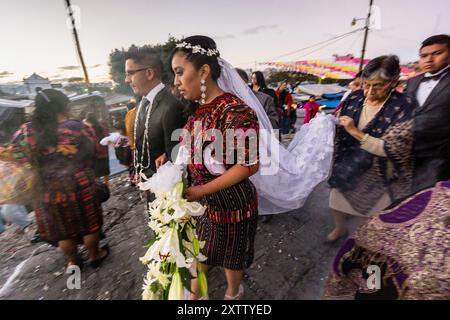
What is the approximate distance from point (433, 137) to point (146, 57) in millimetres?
2348

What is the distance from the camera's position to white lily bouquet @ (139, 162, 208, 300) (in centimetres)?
114

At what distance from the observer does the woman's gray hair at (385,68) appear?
1.65m

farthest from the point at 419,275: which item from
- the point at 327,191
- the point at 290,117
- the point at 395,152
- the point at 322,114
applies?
the point at 290,117

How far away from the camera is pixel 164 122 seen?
70.5 inches

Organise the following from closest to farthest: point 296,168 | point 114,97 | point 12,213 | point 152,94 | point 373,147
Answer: point 373,147 < point 152,94 < point 12,213 < point 296,168 < point 114,97

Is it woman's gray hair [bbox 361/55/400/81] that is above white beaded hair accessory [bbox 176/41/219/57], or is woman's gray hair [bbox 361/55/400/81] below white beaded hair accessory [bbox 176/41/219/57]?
below

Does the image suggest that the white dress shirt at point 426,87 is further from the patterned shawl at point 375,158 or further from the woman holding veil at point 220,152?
the woman holding veil at point 220,152

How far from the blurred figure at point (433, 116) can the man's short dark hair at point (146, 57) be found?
212 cm

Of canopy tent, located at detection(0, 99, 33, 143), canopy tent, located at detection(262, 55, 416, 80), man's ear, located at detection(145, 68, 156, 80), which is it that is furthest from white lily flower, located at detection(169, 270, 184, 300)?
canopy tent, located at detection(262, 55, 416, 80)

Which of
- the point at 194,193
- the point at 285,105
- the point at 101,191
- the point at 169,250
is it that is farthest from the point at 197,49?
the point at 285,105

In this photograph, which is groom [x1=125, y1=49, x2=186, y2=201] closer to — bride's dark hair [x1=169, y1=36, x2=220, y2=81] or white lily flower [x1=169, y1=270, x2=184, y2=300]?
bride's dark hair [x1=169, y1=36, x2=220, y2=81]

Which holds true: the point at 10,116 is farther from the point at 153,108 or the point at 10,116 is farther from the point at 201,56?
the point at 201,56

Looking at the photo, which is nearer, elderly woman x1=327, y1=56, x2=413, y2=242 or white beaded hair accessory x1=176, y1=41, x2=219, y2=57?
white beaded hair accessory x1=176, y1=41, x2=219, y2=57

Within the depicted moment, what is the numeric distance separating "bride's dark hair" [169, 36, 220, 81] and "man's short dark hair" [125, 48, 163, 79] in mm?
653
